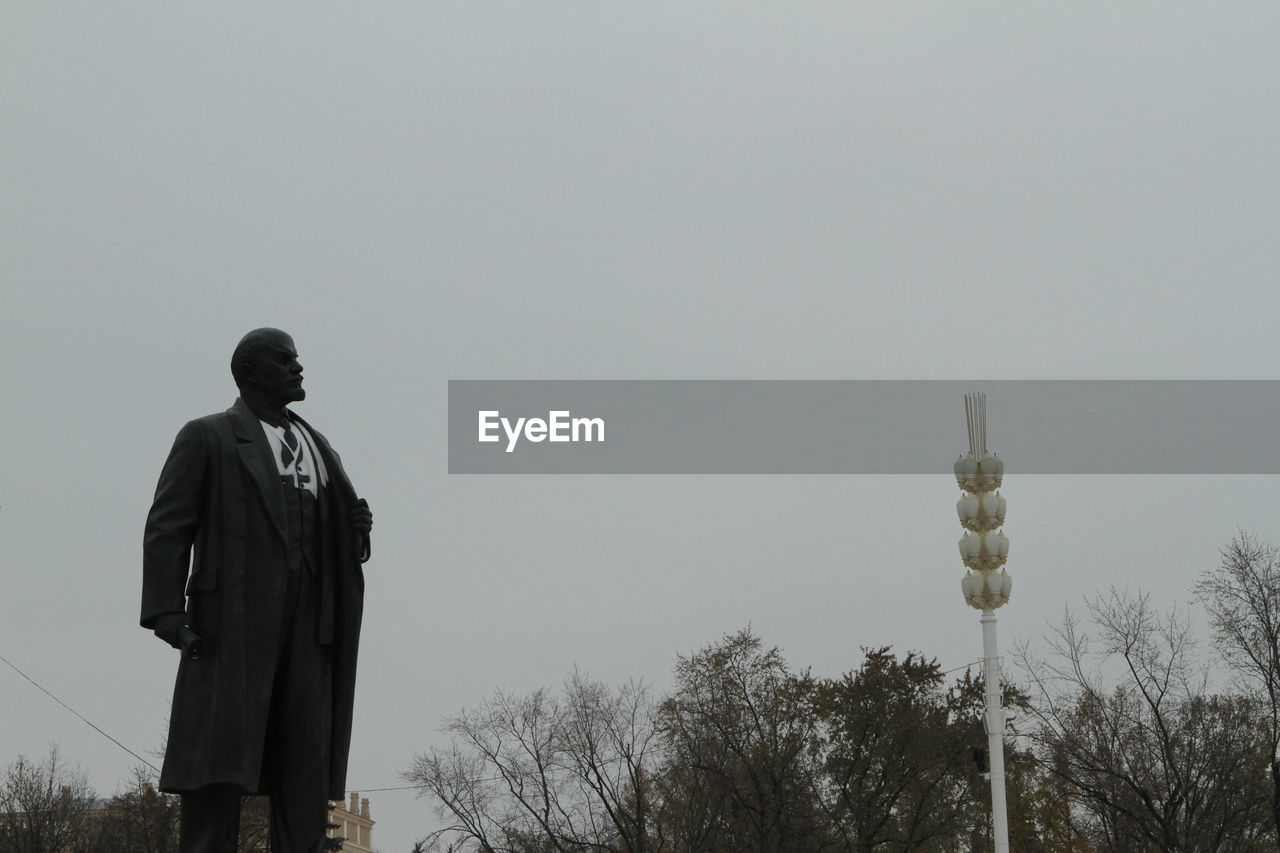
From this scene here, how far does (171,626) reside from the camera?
5422 millimetres

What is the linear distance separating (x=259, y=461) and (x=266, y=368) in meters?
0.44

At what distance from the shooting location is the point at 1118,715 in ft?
112

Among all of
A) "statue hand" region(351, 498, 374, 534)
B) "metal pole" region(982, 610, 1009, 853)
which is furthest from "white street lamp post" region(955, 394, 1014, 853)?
"statue hand" region(351, 498, 374, 534)

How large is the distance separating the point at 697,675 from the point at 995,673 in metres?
16.2

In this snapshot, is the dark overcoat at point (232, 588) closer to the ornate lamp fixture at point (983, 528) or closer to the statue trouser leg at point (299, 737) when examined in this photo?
the statue trouser leg at point (299, 737)

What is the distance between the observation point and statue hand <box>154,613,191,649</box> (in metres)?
5.42

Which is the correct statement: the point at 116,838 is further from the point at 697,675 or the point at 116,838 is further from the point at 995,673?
the point at 995,673

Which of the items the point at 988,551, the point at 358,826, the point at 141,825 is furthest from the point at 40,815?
the point at 358,826

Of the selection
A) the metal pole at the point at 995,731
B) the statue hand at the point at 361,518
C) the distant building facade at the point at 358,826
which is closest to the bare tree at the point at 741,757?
the metal pole at the point at 995,731

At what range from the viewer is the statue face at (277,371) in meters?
6.02

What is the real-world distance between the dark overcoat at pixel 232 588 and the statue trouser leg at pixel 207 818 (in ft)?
0.28

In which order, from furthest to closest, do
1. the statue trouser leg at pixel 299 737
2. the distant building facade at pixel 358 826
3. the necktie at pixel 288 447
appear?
the distant building facade at pixel 358 826 < the necktie at pixel 288 447 < the statue trouser leg at pixel 299 737

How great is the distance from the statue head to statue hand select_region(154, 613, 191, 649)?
1.01 metres

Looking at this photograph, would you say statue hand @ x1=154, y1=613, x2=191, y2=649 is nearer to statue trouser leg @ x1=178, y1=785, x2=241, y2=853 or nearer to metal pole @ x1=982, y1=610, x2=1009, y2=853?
statue trouser leg @ x1=178, y1=785, x2=241, y2=853
